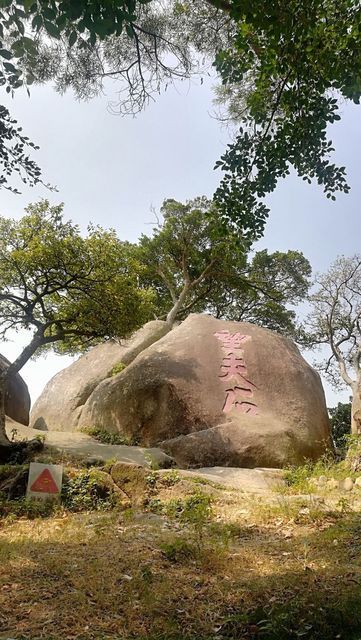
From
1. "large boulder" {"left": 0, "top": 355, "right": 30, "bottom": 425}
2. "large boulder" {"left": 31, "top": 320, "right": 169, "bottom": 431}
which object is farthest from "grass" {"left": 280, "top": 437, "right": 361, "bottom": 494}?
"large boulder" {"left": 0, "top": 355, "right": 30, "bottom": 425}

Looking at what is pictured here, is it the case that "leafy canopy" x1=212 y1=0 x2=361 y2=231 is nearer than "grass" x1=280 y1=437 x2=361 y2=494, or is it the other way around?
"leafy canopy" x1=212 y1=0 x2=361 y2=231

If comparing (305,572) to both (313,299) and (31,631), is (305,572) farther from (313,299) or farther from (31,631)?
(313,299)

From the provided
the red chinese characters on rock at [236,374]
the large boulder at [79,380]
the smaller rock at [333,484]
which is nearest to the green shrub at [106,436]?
the large boulder at [79,380]

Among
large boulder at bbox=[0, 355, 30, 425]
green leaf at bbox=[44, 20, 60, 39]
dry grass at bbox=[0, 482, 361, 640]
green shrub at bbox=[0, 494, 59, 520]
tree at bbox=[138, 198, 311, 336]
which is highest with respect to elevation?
tree at bbox=[138, 198, 311, 336]

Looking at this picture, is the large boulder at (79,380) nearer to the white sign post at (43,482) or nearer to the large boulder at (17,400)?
the large boulder at (17,400)

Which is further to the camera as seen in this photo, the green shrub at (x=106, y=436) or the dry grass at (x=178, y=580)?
the green shrub at (x=106, y=436)

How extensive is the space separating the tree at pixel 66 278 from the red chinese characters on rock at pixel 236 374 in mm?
3239

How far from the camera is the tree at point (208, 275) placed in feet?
76.8

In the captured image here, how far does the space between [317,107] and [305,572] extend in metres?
4.76

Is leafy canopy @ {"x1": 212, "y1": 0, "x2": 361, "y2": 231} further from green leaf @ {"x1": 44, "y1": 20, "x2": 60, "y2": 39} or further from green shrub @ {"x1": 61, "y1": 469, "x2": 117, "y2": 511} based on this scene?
green shrub @ {"x1": 61, "y1": 469, "x2": 117, "y2": 511}

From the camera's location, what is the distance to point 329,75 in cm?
523

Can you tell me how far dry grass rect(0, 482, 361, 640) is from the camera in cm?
336

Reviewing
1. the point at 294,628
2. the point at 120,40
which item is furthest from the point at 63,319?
the point at 294,628

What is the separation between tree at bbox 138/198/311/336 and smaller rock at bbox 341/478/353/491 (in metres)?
13.3
